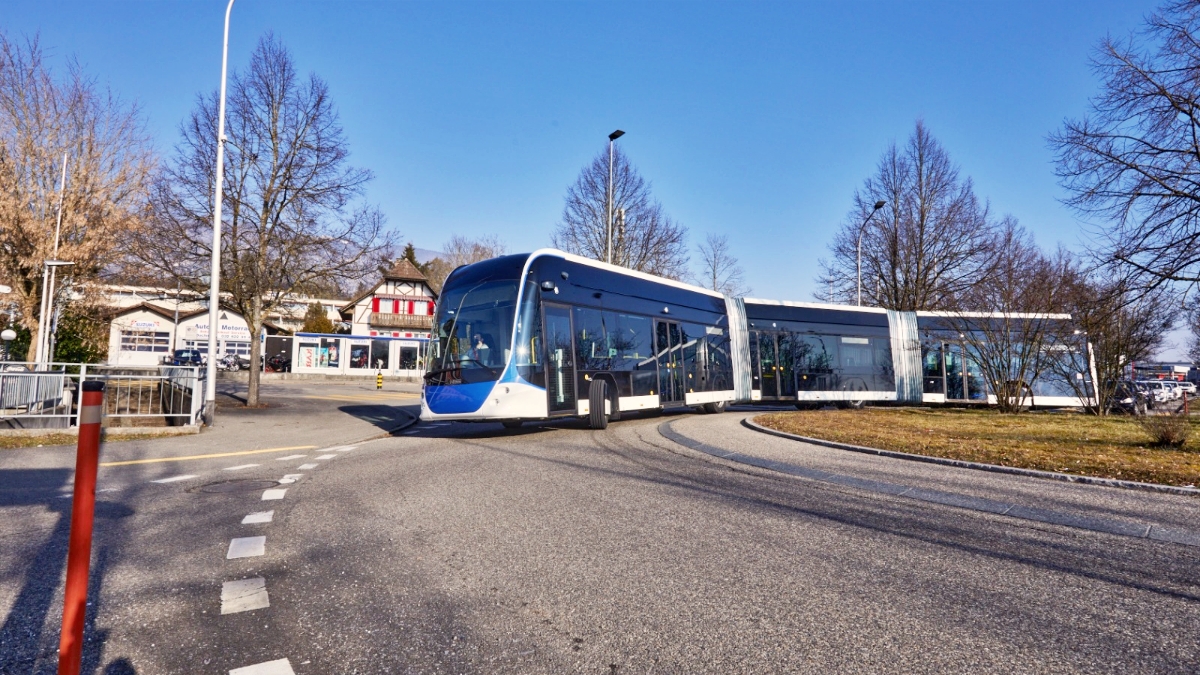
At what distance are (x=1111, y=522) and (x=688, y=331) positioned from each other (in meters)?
11.7

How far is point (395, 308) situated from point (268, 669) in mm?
62570

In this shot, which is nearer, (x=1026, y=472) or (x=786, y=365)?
(x=1026, y=472)

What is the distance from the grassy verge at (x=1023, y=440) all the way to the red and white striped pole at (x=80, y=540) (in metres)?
10.0

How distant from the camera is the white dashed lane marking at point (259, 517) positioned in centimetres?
576

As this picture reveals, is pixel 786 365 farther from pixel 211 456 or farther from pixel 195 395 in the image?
pixel 211 456

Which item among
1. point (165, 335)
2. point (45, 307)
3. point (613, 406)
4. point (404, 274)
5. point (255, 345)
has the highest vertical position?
point (404, 274)

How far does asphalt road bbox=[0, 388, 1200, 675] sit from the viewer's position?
3.11 metres

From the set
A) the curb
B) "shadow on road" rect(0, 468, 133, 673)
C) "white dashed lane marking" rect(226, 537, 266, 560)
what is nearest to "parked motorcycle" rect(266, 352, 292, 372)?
the curb

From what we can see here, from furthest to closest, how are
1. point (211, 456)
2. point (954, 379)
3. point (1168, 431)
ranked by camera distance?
1. point (954, 379)
2. point (1168, 431)
3. point (211, 456)

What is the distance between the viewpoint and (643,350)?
50.6 ft

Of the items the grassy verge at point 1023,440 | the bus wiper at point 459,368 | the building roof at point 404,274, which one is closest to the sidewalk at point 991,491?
the grassy verge at point 1023,440

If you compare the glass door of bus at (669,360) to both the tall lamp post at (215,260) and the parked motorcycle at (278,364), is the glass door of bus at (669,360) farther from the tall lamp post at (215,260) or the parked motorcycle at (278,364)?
the parked motorcycle at (278,364)

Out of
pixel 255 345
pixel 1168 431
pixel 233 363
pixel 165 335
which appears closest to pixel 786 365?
pixel 1168 431

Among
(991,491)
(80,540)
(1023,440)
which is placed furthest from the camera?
(1023,440)
